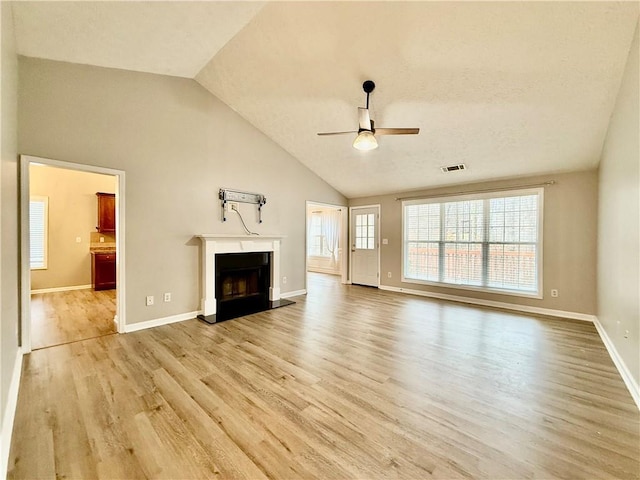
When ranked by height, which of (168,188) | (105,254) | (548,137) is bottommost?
(105,254)

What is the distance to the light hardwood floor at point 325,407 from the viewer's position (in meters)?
1.52

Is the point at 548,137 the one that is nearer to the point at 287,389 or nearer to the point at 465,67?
the point at 465,67

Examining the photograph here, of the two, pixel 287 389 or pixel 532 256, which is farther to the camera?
pixel 532 256

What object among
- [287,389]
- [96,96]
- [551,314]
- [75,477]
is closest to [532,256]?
[551,314]

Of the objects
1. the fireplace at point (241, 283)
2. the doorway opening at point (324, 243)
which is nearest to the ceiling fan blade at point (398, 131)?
the fireplace at point (241, 283)

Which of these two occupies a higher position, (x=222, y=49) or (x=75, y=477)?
(x=222, y=49)

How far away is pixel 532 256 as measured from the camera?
4.65 meters

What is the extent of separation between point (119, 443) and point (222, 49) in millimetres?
3998

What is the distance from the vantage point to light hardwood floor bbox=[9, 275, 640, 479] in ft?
4.99

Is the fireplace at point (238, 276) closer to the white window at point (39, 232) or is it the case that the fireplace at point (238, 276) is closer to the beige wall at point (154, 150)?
the beige wall at point (154, 150)

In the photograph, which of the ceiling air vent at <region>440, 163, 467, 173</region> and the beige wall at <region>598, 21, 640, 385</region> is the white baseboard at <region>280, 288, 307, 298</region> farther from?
the beige wall at <region>598, 21, 640, 385</region>

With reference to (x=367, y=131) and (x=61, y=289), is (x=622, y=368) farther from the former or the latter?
(x=61, y=289)

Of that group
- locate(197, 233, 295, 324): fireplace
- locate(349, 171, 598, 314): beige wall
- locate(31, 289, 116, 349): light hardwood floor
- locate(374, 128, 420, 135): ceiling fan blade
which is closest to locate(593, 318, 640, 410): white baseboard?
locate(349, 171, 598, 314): beige wall

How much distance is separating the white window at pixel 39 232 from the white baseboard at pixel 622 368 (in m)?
8.88
